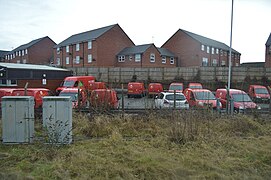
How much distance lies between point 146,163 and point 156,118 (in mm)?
3442

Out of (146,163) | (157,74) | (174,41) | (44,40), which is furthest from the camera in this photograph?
(44,40)

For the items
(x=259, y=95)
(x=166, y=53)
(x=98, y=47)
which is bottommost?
(x=259, y=95)

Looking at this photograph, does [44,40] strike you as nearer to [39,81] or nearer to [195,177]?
[39,81]

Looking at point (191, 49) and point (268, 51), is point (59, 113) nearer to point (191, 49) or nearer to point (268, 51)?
point (191, 49)

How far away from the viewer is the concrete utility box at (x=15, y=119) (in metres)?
5.97

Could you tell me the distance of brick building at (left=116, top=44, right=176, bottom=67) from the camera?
41438 millimetres

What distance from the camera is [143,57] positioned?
1619 inches

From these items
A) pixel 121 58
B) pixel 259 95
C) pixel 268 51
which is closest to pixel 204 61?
pixel 268 51

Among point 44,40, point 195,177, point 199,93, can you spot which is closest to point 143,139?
point 195,177

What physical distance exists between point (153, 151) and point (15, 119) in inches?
153

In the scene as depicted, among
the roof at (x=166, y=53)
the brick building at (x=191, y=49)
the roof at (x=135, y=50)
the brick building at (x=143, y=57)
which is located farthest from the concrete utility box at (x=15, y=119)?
the brick building at (x=191, y=49)

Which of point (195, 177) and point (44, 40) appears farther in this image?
point (44, 40)

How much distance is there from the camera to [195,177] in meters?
4.19

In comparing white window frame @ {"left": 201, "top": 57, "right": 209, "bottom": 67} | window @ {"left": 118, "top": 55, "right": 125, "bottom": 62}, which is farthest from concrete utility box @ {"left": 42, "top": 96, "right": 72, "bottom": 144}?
white window frame @ {"left": 201, "top": 57, "right": 209, "bottom": 67}
